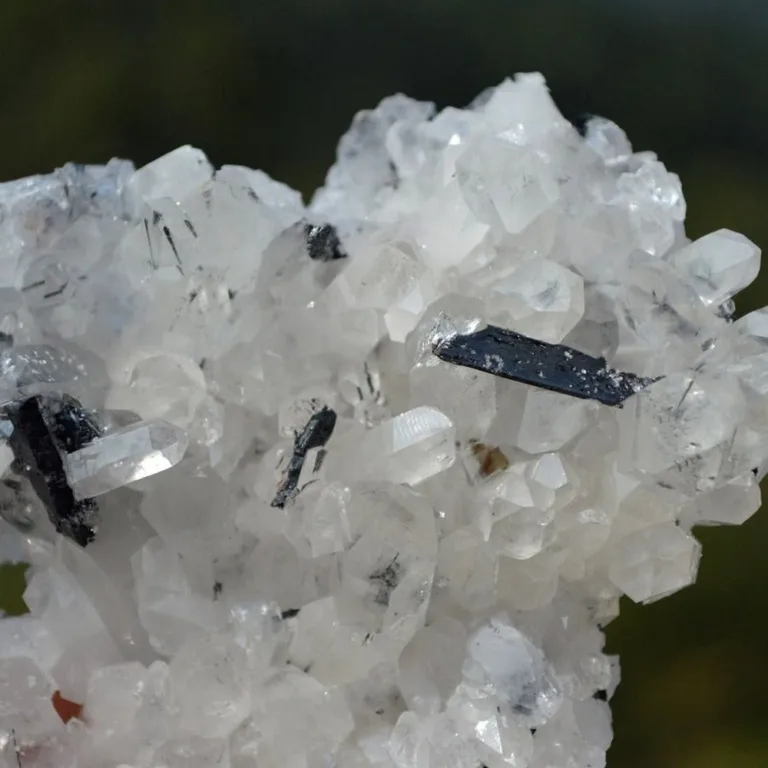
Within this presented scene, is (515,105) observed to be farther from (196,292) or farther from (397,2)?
(397,2)

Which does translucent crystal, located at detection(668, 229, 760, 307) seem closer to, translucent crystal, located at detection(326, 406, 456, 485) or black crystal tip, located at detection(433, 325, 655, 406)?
black crystal tip, located at detection(433, 325, 655, 406)

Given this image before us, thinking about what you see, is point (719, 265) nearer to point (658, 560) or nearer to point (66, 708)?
point (658, 560)

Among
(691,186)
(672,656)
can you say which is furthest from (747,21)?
(672,656)

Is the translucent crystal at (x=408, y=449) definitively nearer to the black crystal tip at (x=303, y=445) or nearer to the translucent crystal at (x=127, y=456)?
the black crystal tip at (x=303, y=445)

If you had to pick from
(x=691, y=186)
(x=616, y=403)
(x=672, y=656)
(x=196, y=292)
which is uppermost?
(x=196, y=292)

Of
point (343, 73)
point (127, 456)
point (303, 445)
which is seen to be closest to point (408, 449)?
point (303, 445)

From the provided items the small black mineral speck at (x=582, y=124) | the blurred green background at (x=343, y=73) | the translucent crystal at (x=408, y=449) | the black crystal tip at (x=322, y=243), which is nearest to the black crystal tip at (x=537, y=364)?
the translucent crystal at (x=408, y=449)
